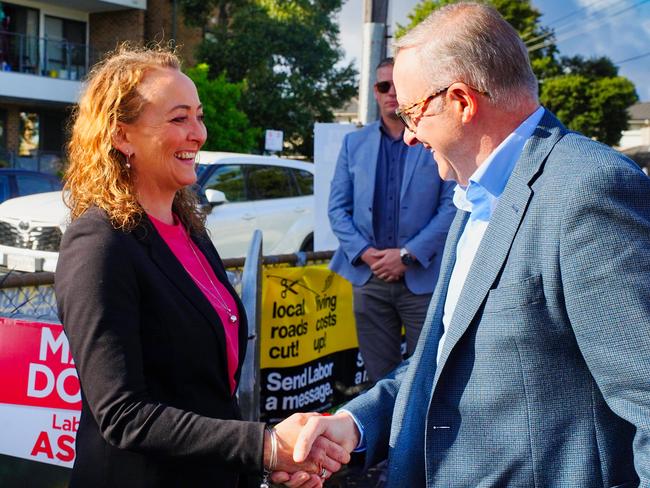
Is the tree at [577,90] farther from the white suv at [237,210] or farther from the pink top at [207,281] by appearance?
the pink top at [207,281]

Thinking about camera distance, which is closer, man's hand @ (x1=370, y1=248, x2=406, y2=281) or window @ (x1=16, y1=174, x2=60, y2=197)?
man's hand @ (x1=370, y1=248, x2=406, y2=281)

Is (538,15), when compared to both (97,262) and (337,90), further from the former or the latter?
(97,262)

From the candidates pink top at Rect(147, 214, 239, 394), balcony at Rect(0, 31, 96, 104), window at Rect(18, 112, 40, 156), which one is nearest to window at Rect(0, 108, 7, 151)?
window at Rect(18, 112, 40, 156)

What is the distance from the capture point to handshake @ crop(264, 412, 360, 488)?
196 cm

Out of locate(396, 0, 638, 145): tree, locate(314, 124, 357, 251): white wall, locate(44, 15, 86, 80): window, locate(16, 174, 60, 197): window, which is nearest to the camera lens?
locate(314, 124, 357, 251): white wall

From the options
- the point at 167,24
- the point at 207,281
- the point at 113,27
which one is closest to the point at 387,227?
the point at 207,281

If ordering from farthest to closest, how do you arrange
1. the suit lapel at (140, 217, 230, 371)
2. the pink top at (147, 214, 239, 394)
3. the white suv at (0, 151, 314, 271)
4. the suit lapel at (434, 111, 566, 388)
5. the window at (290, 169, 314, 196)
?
the window at (290, 169, 314, 196) → the white suv at (0, 151, 314, 271) → the pink top at (147, 214, 239, 394) → the suit lapel at (140, 217, 230, 371) → the suit lapel at (434, 111, 566, 388)

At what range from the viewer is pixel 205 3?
1179 inches

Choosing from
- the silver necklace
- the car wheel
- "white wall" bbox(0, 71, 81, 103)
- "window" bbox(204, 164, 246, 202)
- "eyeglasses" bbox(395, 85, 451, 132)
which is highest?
"white wall" bbox(0, 71, 81, 103)

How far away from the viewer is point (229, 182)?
404 inches

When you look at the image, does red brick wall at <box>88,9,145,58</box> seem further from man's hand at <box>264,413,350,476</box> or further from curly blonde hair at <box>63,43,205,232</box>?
man's hand at <box>264,413,350,476</box>

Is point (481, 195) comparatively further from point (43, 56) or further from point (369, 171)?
point (43, 56)

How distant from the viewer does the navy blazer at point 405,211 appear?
4641 mm

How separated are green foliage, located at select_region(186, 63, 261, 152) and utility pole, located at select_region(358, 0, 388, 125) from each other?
18.0m
